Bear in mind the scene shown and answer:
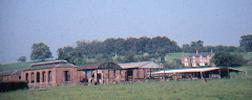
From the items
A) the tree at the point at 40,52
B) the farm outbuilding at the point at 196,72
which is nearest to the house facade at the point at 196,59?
the farm outbuilding at the point at 196,72

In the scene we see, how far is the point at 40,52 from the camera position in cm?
7469

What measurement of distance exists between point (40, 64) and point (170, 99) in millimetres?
44634

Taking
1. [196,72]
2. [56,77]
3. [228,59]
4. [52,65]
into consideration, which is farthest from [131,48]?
[56,77]

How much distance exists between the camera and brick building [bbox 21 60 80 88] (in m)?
53.5

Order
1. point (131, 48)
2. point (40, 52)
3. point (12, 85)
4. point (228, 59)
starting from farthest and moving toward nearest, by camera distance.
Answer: point (131, 48), point (40, 52), point (228, 59), point (12, 85)

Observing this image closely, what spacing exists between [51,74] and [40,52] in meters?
21.6

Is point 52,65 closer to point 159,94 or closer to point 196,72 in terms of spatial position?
point 196,72

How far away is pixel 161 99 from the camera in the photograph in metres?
16.5

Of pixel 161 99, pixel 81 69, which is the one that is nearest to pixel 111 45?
pixel 81 69

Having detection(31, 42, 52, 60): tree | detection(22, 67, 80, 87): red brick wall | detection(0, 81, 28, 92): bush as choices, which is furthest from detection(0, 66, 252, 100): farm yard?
detection(31, 42, 52, 60): tree

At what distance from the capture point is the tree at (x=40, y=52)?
236ft

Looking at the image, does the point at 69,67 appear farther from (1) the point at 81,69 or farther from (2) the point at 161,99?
(2) the point at 161,99

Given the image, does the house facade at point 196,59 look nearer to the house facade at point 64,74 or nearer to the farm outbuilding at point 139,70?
the farm outbuilding at point 139,70

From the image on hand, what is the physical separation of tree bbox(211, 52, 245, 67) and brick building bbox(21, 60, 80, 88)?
91.1 ft
